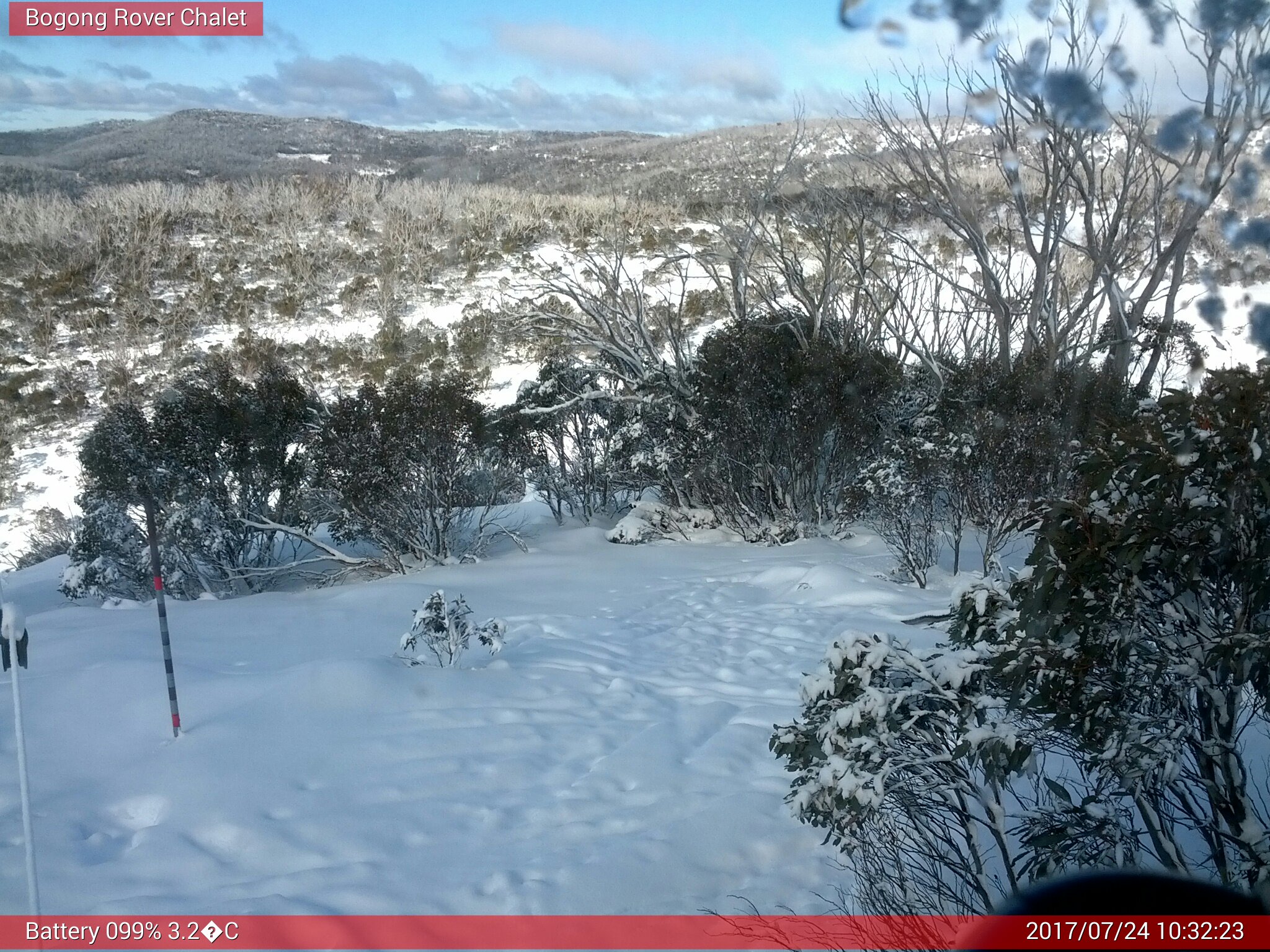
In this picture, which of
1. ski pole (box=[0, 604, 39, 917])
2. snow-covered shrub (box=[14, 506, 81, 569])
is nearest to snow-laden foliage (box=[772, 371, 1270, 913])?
ski pole (box=[0, 604, 39, 917])

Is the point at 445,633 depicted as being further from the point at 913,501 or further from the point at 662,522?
the point at 662,522

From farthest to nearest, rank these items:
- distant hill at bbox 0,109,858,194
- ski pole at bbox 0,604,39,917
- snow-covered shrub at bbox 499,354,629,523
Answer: distant hill at bbox 0,109,858,194, snow-covered shrub at bbox 499,354,629,523, ski pole at bbox 0,604,39,917

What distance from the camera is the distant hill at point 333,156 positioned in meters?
27.9

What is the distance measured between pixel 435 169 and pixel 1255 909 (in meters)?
38.8

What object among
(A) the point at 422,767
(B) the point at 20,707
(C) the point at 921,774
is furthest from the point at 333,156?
(C) the point at 921,774

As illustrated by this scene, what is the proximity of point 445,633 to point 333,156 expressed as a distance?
35046mm

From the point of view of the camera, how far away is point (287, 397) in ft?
34.0

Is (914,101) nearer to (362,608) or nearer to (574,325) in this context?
(574,325)

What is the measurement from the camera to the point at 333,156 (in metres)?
35.3

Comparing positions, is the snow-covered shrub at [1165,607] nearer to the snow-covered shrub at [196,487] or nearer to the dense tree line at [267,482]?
the dense tree line at [267,482]

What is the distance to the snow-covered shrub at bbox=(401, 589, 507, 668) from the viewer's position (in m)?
5.45

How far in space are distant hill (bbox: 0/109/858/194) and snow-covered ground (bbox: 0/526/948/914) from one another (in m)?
Result: 17.5

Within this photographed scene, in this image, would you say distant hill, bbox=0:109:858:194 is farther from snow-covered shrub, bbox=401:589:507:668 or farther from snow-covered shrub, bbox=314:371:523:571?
snow-covered shrub, bbox=401:589:507:668

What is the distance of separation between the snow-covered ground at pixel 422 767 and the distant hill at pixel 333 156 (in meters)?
17.5
